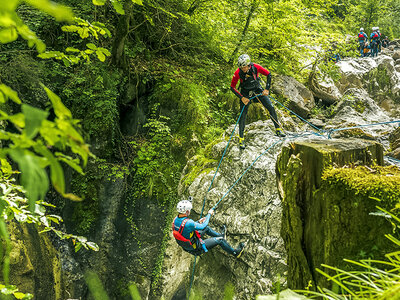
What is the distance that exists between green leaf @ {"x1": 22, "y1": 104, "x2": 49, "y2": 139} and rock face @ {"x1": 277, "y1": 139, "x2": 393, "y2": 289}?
5.41 feet

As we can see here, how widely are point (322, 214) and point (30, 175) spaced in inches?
69.2

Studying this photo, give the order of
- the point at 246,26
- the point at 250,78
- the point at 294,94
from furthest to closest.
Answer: the point at 294,94 < the point at 246,26 < the point at 250,78

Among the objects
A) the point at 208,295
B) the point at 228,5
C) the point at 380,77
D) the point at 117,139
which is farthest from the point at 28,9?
the point at 380,77

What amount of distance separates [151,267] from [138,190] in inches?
74.0

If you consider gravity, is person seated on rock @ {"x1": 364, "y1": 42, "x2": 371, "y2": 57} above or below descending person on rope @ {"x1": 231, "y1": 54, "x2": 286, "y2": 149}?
above

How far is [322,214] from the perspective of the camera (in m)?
1.91

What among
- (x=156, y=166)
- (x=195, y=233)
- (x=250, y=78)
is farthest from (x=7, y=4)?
(x=156, y=166)

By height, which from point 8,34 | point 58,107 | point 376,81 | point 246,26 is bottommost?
point 58,107

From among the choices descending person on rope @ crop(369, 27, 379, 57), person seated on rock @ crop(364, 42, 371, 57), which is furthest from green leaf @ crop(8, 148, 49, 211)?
descending person on rope @ crop(369, 27, 379, 57)

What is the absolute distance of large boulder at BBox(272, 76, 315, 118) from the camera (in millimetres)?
9617

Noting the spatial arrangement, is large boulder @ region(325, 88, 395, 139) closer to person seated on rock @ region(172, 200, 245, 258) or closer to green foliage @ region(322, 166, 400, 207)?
person seated on rock @ region(172, 200, 245, 258)

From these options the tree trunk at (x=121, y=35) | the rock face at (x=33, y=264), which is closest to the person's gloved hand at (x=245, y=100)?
the tree trunk at (x=121, y=35)

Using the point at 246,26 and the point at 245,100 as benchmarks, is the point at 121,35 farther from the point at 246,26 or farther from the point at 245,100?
the point at 246,26

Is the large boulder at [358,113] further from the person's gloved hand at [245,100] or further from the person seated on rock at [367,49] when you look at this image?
the person seated on rock at [367,49]
